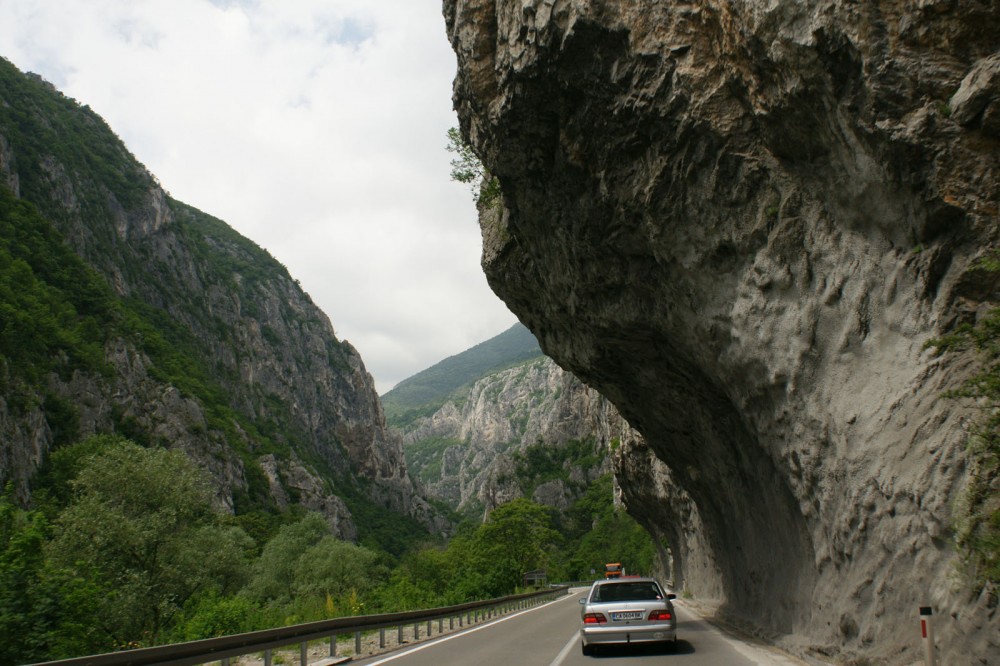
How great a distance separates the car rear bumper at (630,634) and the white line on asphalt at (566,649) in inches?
24.4

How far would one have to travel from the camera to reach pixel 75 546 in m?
28.7

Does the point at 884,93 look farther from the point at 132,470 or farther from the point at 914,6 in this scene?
the point at 132,470

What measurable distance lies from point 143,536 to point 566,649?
22.1 metres

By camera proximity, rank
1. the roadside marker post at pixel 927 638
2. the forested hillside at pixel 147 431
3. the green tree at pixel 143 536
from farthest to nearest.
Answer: the green tree at pixel 143 536, the forested hillside at pixel 147 431, the roadside marker post at pixel 927 638

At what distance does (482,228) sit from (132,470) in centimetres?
2323

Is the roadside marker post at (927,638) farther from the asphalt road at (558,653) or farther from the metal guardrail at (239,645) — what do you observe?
the metal guardrail at (239,645)

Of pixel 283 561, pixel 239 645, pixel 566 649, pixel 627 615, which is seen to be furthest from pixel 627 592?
pixel 283 561

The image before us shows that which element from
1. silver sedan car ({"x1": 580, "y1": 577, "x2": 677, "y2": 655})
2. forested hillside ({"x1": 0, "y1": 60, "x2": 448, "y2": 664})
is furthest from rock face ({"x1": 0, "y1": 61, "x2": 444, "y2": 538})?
silver sedan car ({"x1": 580, "y1": 577, "x2": 677, "y2": 655})

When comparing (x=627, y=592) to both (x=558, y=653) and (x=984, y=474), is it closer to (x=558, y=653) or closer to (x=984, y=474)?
(x=558, y=653)

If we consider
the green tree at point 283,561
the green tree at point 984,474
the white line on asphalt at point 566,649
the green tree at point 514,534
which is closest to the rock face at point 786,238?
the green tree at point 984,474

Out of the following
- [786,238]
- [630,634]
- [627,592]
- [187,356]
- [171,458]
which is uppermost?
[187,356]

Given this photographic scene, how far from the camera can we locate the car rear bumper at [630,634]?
12203 mm

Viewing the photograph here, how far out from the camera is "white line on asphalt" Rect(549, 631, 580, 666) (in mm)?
11837

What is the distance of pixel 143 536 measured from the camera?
29.1m
